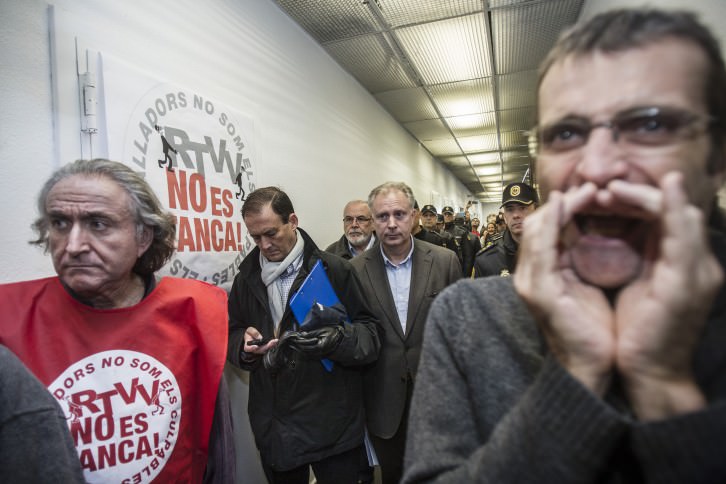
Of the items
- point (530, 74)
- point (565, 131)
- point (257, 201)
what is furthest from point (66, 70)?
point (530, 74)

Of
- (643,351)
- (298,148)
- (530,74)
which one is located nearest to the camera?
(643,351)

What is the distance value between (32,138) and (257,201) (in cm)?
91

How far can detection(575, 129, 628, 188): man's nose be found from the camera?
0.56 m

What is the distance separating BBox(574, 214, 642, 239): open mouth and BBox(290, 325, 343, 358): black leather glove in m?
1.28

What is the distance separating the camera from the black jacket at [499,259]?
282cm

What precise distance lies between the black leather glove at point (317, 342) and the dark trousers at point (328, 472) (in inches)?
22.4

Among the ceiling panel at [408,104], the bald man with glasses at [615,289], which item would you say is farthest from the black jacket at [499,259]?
the ceiling panel at [408,104]

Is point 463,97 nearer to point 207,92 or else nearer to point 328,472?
point 207,92

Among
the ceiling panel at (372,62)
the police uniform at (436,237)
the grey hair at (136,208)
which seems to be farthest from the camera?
the police uniform at (436,237)

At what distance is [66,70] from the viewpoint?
4.87 feet

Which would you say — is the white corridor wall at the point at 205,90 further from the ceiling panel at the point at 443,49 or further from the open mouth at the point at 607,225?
the open mouth at the point at 607,225

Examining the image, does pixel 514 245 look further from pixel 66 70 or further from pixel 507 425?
pixel 66 70

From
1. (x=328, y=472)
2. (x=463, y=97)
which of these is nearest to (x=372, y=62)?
(x=463, y=97)

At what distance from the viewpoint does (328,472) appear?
1885mm
